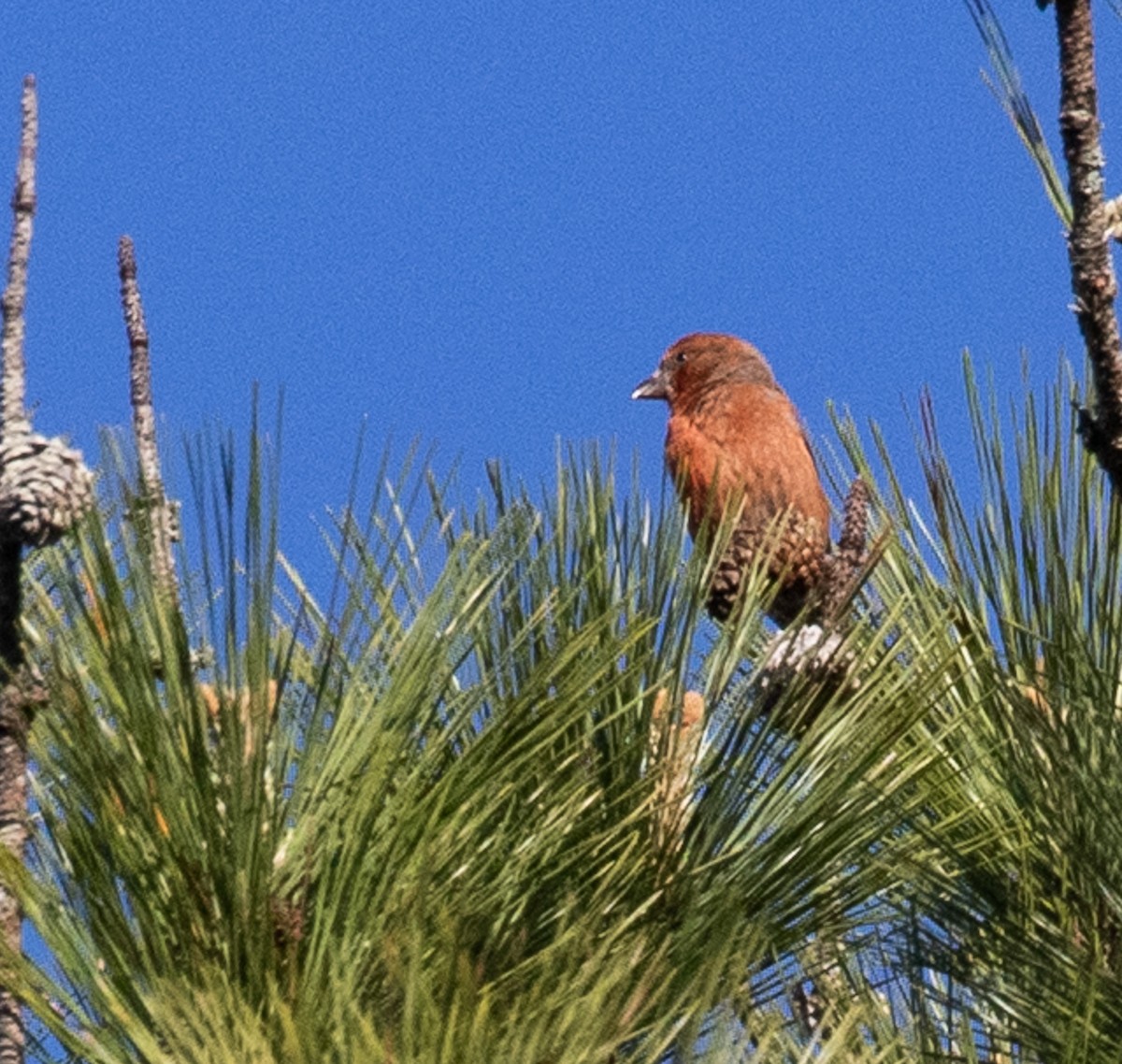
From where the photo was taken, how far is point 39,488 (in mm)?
1656

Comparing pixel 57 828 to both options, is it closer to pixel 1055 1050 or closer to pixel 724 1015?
pixel 724 1015

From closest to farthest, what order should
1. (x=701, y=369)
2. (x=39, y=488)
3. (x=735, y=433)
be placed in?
(x=39, y=488) → (x=735, y=433) → (x=701, y=369)

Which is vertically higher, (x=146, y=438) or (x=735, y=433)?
(x=735, y=433)

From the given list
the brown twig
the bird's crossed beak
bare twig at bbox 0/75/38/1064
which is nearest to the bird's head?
the bird's crossed beak

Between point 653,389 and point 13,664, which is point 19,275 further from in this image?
point 653,389

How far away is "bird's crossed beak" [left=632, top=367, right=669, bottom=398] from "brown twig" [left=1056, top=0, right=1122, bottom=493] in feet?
9.98

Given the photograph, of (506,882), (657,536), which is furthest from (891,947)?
(506,882)

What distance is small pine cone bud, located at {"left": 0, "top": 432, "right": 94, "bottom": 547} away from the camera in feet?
5.40

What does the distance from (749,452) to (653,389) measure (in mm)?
639

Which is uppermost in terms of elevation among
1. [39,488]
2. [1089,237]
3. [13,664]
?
[1089,237]

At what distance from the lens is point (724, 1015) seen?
1443mm

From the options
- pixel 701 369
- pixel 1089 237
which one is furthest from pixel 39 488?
pixel 701 369

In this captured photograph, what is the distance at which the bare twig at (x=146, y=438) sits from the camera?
1.67m

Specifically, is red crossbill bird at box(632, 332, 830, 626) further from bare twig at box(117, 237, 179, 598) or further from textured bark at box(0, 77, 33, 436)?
textured bark at box(0, 77, 33, 436)
